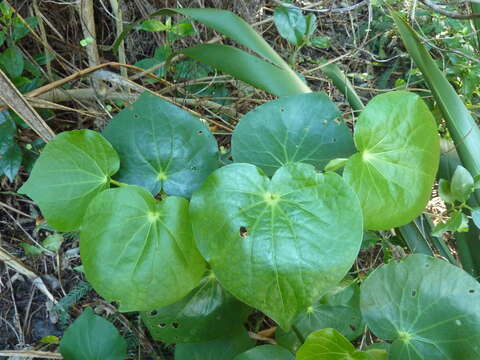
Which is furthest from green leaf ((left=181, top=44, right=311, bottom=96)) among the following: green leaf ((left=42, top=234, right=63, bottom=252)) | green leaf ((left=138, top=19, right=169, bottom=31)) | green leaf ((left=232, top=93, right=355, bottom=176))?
green leaf ((left=42, top=234, right=63, bottom=252))

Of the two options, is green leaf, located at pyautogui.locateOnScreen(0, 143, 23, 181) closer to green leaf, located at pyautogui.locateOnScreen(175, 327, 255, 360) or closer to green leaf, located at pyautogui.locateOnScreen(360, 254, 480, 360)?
green leaf, located at pyautogui.locateOnScreen(175, 327, 255, 360)

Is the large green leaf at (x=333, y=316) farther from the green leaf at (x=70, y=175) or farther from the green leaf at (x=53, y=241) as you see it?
the green leaf at (x=53, y=241)

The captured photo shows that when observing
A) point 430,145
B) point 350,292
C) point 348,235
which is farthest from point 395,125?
point 350,292

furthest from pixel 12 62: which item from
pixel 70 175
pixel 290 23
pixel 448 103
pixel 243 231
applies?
pixel 448 103

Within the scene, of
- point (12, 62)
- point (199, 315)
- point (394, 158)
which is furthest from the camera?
point (12, 62)

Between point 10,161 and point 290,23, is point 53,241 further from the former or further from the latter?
point 290,23

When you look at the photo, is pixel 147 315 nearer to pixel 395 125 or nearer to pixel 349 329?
pixel 349 329

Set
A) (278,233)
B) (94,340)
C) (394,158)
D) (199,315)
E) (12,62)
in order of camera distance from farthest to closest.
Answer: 1. (12,62)
2. (94,340)
3. (199,315)
4. (394,158)
5. (278,233)
